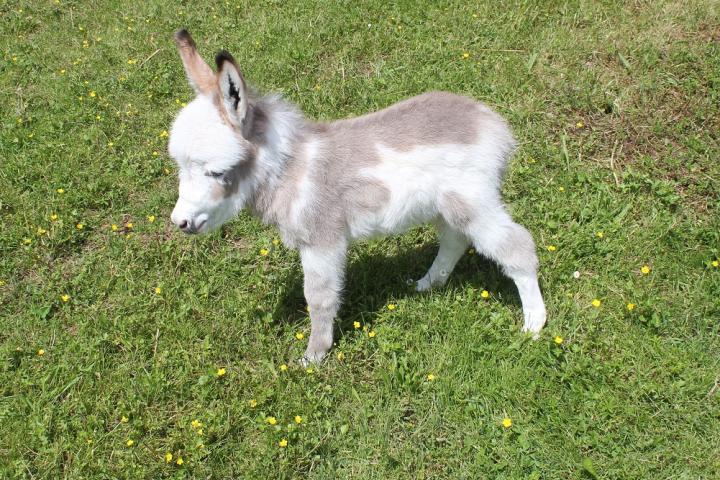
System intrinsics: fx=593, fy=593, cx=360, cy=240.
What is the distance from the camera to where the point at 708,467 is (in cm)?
314

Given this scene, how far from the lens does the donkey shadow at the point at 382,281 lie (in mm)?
4215

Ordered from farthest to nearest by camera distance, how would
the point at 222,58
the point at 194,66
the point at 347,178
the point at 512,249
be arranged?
the point at 512,249 < the point at 347,178 < the point at 194,66 < the point at 222,58

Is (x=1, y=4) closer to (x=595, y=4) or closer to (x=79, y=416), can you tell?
(x=79, y=416)

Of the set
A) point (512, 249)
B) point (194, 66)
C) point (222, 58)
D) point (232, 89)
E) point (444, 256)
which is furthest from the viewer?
point (444, 256)

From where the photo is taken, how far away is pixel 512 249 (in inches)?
144

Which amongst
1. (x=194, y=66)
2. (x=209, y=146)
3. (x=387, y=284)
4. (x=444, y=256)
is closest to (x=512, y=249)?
(x=444, y=256)

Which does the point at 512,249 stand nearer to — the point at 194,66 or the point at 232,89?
the point at 232,89

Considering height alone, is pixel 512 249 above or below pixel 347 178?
below

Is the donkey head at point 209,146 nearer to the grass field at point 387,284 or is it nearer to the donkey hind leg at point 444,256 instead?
the grass field at point 387,284

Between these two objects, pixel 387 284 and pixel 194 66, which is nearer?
pixel 194 66

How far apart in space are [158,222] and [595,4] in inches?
190

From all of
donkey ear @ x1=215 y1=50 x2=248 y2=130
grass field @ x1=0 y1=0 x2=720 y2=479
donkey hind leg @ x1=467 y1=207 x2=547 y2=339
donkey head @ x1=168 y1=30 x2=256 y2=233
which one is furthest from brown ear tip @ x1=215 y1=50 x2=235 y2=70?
grass field @ x1=0 y1=0 x2=720 y2=479

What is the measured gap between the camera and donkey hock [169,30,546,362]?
3.28 m

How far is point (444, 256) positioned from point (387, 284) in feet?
1.60
